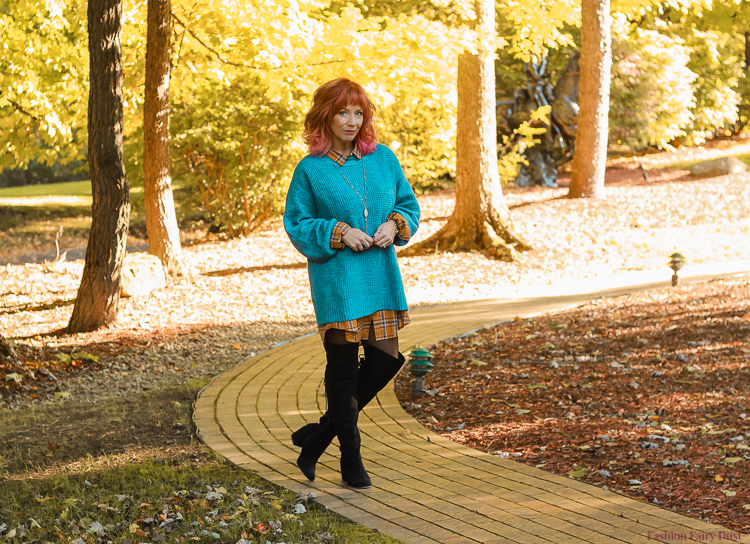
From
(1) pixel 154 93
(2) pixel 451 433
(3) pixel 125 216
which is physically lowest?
(2) pixel 451 433

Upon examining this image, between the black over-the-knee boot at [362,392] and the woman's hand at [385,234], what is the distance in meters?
0.54

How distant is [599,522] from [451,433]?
1.57 meters

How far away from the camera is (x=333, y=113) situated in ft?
12.3

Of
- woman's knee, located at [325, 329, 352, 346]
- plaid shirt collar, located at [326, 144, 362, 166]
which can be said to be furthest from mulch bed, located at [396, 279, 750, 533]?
plaid shirt collar, located at [326, 144, 362, 166]

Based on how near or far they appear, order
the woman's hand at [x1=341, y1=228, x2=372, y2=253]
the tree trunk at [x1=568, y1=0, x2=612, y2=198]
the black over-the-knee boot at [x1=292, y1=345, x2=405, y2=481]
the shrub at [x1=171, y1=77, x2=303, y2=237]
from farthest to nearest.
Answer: the tree trunk at [x1=568, y1=0, x2=612, y2=198], the shrub at [x1=171, y1=77, x2=303, y2=237], the black over-the-knee boot at [x1=292, y1=345, x2=405, y2=481], the woman's hand at [x1=341, y1=228, x2=372, y2=253]

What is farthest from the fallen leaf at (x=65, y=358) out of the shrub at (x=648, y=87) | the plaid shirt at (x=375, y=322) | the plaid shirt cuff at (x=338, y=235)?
the shrub at (x=648, y=87)

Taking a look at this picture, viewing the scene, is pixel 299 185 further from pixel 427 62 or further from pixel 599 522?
pixel 427 62

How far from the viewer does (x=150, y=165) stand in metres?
11.3

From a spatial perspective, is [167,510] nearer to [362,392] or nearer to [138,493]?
[138,493]

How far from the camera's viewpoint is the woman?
147 inches

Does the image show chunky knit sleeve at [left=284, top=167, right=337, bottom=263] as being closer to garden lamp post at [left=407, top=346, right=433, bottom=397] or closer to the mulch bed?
the mulch bed

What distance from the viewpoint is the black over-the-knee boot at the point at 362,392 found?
12.8 feet

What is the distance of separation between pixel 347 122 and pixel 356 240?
0.58 meters

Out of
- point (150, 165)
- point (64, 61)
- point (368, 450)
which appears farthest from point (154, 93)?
point (368, 450)
